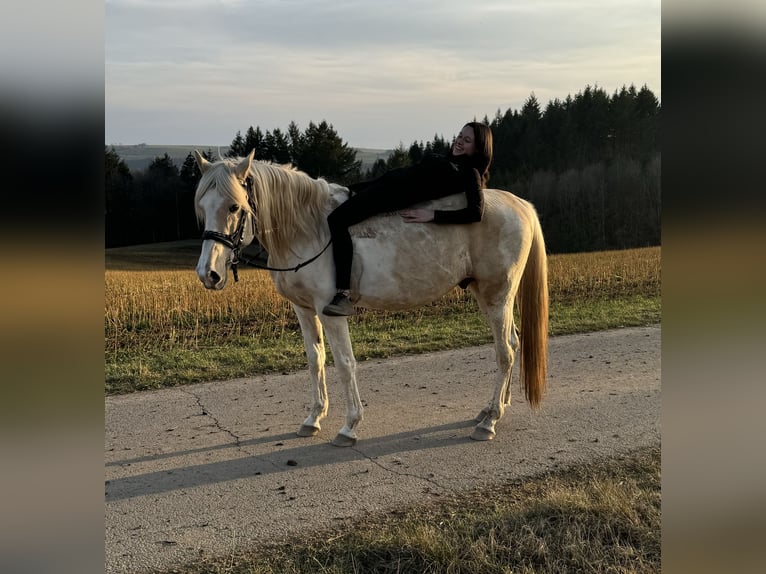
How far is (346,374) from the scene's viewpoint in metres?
4.80

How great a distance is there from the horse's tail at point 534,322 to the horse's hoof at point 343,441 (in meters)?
1.64

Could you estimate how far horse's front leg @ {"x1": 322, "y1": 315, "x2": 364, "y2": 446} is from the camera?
4.77 meters

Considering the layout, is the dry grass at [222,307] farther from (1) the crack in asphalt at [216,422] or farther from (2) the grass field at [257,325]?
(1) the crack in asphalt at [216,422]

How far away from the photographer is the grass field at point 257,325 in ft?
23.4

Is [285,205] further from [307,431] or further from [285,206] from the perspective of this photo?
[307,431]

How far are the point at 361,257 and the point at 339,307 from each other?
1.49ft

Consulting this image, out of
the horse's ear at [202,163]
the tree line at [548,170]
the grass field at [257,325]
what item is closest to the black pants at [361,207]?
the horse's ear at [202,163]

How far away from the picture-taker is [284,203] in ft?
15.4

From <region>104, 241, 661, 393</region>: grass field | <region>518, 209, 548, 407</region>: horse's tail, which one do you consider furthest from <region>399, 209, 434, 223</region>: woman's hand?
<region>104, 241, 661, 393</region>: grass field

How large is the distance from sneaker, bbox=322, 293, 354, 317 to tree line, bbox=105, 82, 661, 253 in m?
29.3
